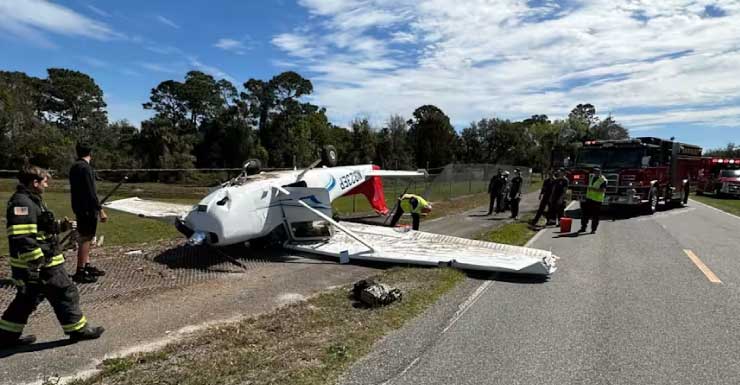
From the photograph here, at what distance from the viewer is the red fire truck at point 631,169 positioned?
18375mm

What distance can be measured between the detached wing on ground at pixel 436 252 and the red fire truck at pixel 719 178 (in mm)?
31016

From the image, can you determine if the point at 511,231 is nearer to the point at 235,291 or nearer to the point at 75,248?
the point at 235,291

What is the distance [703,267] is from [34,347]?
10139 millimetres

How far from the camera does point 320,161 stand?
12.6 m

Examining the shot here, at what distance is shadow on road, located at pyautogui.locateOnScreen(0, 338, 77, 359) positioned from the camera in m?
4.68

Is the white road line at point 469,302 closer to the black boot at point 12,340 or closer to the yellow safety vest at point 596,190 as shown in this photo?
the black boot at point 12,340

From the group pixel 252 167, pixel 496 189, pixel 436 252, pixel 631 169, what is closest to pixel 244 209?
pixel 252 167

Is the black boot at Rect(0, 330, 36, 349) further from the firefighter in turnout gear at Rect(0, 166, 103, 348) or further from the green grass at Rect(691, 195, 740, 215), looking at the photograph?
the green grass at Rect(691, 195, 740, 215)

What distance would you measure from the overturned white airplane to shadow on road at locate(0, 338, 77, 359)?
3.54 metres

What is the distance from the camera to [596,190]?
45.9ft

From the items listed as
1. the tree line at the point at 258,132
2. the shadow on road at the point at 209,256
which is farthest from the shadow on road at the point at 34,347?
the tree line at the point at 258,132

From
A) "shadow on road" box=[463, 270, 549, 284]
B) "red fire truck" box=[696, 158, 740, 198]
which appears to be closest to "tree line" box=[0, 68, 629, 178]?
"red fire truck" box=[696, 158, 740, 198]

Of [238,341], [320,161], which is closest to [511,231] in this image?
[320,161]

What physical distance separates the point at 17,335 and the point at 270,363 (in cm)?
257
